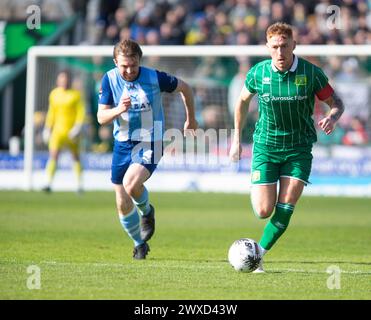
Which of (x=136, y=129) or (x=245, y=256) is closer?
(x=245, y=256)

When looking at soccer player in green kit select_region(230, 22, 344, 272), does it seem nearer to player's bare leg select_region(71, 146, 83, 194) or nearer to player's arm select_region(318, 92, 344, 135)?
player's arm select_region(318, 92, 344, 135)

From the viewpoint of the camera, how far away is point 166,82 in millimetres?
10047

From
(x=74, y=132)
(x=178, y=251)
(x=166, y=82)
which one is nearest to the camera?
(x=166, y=82)

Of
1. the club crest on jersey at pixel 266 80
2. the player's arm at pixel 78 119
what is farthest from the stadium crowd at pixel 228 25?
the club crest on jersey at pixel 266 80

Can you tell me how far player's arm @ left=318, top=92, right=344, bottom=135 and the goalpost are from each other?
1039 cm

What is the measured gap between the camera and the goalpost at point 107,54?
19.5 metres

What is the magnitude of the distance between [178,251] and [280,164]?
241 cm

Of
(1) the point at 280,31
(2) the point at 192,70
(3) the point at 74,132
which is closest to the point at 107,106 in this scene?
(1) the point at 280,31

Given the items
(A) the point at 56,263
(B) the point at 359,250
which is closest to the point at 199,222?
(B) the point at 359,250

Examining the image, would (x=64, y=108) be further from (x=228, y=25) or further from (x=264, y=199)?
(x=264, y=199)

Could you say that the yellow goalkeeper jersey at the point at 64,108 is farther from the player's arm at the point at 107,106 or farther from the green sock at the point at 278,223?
the green sock at the point at 278,223

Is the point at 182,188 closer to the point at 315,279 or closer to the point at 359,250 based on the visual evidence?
the point at 359,250

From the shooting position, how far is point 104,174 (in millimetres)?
22812
